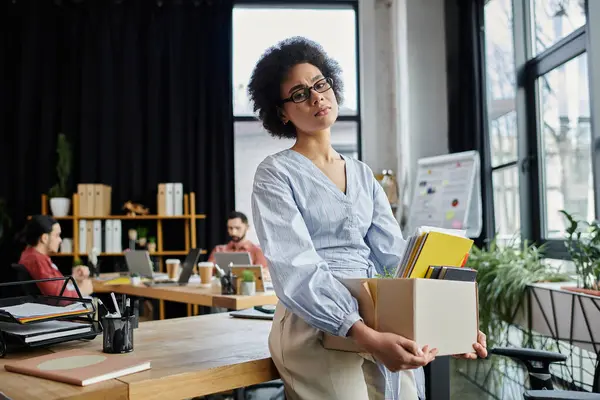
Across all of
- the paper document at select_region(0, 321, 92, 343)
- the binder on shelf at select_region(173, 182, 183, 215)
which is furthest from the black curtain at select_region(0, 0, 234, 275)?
the paper document at select_region(0, 321, 92, 343)

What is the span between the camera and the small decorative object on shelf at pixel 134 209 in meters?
5.83

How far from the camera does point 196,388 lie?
1.25m

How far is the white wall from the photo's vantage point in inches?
Result: 221

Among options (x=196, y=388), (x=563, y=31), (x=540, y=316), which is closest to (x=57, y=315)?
(x=196, y=388)

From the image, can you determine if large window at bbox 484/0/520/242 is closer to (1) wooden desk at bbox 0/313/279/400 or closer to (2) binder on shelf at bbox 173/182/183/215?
(2) binder on shelf at bbox 173/182/183/215

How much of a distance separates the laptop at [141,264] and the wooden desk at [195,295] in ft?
0.90

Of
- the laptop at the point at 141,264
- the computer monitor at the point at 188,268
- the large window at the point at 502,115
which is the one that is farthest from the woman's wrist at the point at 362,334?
the large window at the point at 502,115

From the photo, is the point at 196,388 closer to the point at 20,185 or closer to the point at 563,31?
the point at 563,31

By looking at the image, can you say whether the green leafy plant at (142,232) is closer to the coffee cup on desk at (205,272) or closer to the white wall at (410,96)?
the white wall at (410,96)

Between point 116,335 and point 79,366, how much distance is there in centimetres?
15

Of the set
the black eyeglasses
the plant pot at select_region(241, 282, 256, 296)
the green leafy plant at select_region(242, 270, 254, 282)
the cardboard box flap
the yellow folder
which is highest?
the black eyeglasses

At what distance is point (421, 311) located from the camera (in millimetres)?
1163

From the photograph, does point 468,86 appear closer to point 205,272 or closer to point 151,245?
point 205,272

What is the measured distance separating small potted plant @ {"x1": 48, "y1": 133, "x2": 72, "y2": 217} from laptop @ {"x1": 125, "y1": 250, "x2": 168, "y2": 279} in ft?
5.87
